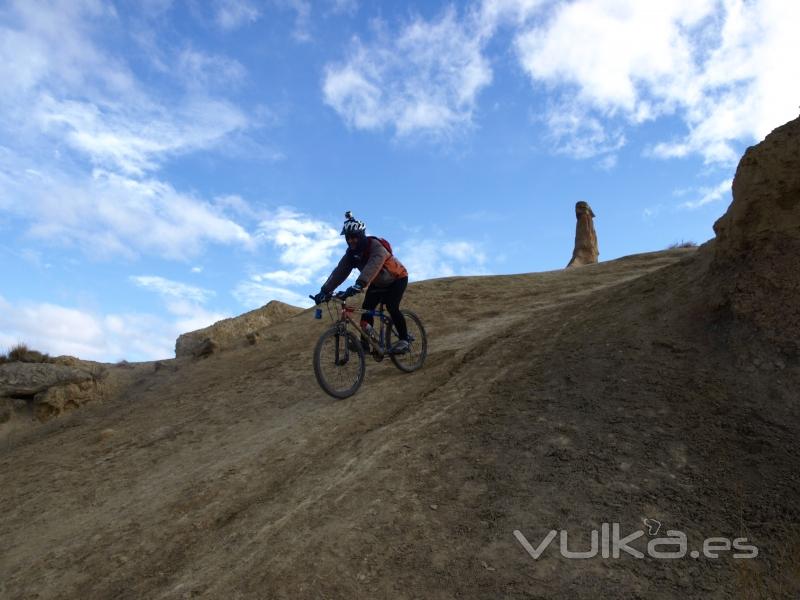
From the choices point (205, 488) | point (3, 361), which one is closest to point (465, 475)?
point (205, 488)

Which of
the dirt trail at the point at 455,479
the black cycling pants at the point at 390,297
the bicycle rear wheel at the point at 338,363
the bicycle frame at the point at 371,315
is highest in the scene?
the black cycling pants at the point at 390,297

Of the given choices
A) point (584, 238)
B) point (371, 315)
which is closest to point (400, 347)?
point (371, 315)

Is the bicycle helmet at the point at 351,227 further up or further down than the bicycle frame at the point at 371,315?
further up

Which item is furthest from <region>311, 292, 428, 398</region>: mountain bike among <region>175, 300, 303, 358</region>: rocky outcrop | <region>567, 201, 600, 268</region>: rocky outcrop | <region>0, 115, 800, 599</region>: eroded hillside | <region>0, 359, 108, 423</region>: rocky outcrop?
<region>567, 201, 600, 268</region>: rocky outcrop

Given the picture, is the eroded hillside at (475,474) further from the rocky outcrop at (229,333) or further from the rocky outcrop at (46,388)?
the rocky outcrop at (229,333)

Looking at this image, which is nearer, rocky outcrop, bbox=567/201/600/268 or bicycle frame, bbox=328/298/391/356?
bicycle frame, bbox=328/298/391/356

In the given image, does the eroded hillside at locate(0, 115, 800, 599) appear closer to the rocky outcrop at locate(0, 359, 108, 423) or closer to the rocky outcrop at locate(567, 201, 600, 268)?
the rocky outcrop at locate(0, 359, 108, 423)

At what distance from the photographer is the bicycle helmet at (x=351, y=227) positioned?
779 centimetres

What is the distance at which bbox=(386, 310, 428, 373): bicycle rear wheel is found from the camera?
8.75 metres

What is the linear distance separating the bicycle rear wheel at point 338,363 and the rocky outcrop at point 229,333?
5825 millimetres

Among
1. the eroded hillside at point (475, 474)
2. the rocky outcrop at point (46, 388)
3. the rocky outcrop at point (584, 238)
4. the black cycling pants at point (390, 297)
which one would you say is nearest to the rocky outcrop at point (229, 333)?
the rocky outcrop at point (46, 388)

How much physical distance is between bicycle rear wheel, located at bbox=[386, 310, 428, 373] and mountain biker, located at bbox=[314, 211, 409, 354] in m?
0.15

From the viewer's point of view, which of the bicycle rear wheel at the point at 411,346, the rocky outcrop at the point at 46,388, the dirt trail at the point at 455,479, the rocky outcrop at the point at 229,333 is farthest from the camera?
the rocky outcrop at the point at 229,333

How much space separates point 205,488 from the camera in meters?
5.74
